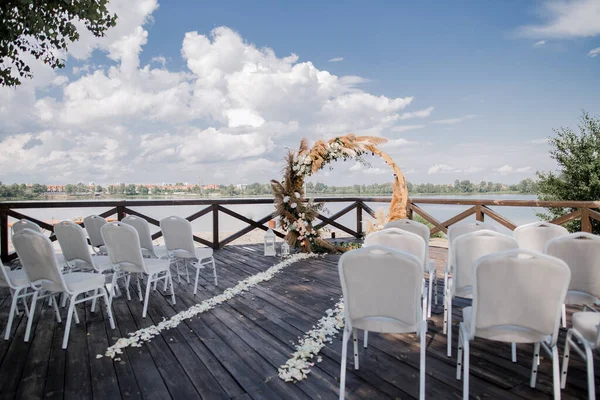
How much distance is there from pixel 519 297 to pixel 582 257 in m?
1.16

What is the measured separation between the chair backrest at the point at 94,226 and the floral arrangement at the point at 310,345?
3.27 meters

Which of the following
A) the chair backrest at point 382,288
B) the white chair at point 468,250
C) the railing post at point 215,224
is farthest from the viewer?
the railing post at point 215,224

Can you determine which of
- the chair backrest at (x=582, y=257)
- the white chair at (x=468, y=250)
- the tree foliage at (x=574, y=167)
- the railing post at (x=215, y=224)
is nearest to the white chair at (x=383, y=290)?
the white chair at (x=468, y=250)

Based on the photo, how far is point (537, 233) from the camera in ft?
10.9

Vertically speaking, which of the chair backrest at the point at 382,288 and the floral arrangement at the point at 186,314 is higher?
the chair backrest at the point at 382,288

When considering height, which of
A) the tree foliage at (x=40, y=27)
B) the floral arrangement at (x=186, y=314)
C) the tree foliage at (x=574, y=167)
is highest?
the tree foliage at (x=40, y=27)

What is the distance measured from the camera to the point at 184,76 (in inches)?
569

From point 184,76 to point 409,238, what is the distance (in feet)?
46.5

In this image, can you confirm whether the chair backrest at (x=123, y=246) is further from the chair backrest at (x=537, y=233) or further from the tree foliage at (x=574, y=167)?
the tree foliage at (x=574, y=167)

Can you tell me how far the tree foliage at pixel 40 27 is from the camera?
4.08 metres

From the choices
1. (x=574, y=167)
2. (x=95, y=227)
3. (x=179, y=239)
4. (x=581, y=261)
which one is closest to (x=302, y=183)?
(x=179, y=239)

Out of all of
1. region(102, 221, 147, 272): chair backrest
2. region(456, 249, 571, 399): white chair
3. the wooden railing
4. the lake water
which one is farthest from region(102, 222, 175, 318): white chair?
the wooden railing

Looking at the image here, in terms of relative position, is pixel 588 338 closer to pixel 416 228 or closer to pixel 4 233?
pixel 416 228

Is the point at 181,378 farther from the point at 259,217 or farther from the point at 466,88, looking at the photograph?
the point at 466,88
